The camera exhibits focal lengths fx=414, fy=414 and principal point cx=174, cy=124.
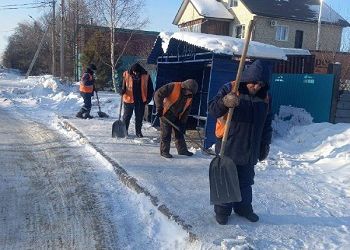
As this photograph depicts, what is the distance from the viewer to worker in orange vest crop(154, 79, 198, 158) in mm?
7531

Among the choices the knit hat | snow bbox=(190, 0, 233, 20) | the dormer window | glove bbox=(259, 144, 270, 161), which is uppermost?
the dormer window

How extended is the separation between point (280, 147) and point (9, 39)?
73762 millimetres

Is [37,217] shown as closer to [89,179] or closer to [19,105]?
[89,179]

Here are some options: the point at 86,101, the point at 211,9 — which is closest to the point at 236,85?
the point at 86,101

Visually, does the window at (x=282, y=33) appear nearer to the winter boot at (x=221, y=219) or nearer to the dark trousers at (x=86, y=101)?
the dark trousers at (x=86, y=101)

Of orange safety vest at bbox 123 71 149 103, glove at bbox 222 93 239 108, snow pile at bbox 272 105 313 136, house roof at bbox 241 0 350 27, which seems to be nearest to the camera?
glove at bbox 222 93 239 108

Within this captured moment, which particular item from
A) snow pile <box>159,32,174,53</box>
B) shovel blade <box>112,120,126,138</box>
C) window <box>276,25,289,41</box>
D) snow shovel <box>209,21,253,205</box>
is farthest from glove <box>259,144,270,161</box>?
window <box>276,25,289,41</box>

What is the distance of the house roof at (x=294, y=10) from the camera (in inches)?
1382

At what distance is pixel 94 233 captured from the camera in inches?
178

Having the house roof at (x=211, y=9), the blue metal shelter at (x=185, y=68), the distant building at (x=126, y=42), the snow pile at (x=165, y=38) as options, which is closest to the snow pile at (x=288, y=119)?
the blue metal shelter at (x=185, y=68)

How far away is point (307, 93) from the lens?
11.0m

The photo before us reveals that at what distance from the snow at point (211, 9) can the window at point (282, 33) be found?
4.32m

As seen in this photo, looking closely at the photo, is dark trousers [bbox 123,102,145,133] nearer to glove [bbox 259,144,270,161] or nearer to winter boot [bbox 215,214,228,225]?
glove [bbox 259,144,270,161]

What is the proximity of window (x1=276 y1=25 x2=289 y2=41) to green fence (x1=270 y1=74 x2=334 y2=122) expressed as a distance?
25810 mm
